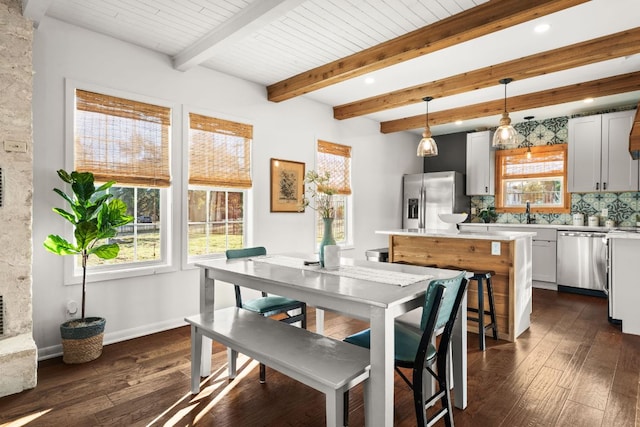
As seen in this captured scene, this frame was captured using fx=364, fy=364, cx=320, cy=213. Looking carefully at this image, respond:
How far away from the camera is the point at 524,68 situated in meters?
3.71

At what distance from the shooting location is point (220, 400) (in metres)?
2.37

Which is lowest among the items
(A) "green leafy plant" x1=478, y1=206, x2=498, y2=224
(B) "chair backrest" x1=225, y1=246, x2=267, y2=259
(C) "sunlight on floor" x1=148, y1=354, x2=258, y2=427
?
(C) "sunlight on floor" x1=148, y1=354, x2=258, y2=427

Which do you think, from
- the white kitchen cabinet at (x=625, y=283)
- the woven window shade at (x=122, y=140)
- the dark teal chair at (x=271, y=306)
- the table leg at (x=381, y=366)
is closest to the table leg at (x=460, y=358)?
the table leg at (x=381, y=366)

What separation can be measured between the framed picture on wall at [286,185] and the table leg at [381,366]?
10.4 ft

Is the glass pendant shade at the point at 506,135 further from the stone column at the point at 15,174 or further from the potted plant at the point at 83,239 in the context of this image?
the stone column at the point at 15,174

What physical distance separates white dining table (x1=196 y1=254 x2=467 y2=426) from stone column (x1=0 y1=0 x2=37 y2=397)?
1.35 metres

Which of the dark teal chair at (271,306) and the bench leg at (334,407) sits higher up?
the dark teal chair at (271,306)

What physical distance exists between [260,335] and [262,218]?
2468 millimetres

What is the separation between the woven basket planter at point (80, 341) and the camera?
2.87 meters

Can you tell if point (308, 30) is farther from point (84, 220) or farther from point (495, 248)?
point (495, 248)

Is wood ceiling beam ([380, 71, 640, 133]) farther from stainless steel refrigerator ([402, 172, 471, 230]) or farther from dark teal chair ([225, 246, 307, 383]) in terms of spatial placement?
dark teal chair ([225, 246, 307, 383])

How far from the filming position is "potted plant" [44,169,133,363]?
2.84 metres

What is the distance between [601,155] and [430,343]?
16.8 ft

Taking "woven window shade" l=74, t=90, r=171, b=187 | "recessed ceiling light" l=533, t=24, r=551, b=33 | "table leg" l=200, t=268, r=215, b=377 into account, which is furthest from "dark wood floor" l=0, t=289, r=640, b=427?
"recessed ceiling light" l=533, t=24, r=551, b=33
